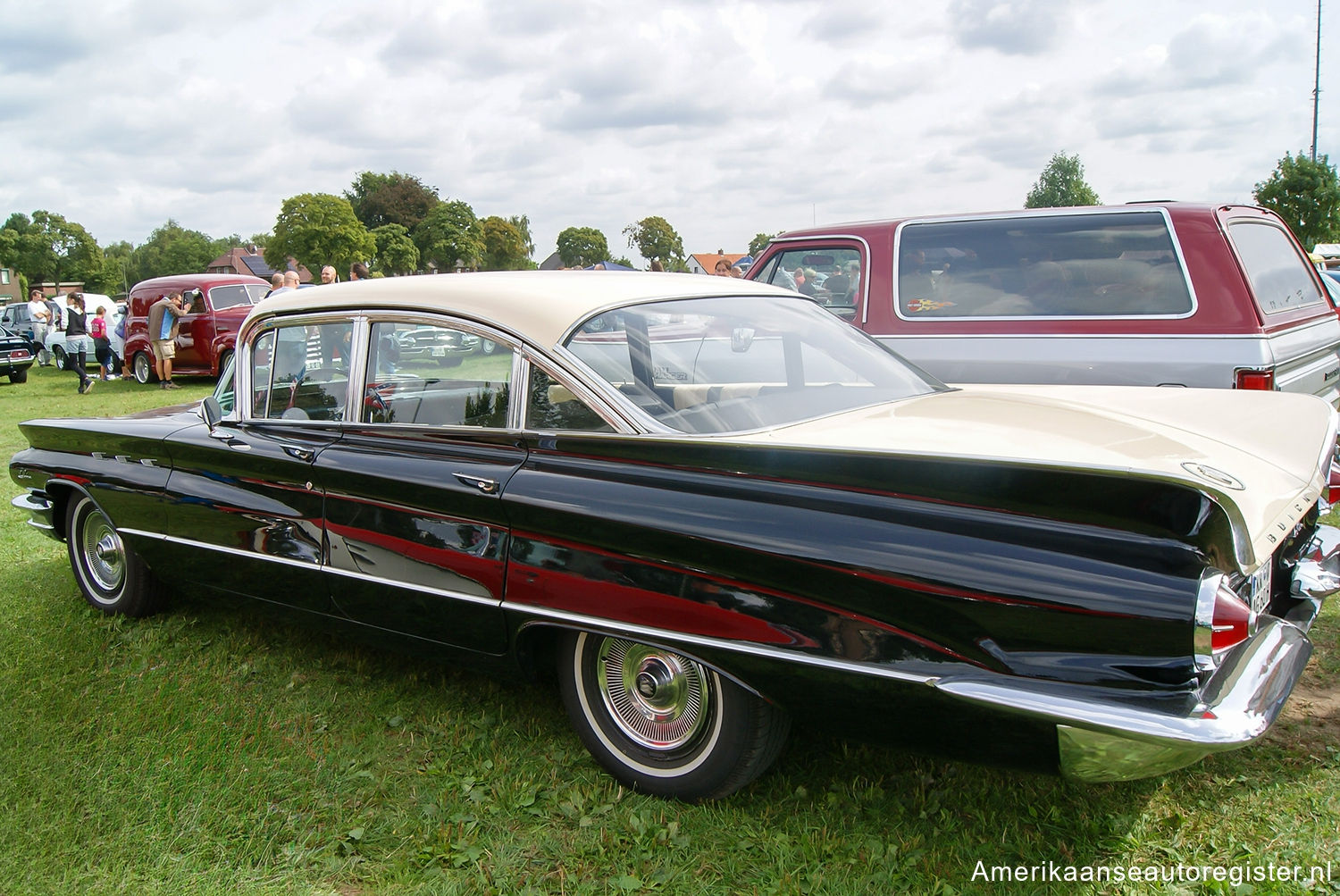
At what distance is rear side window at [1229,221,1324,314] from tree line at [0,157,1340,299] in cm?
3679

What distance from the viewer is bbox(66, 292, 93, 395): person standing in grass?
16078mm

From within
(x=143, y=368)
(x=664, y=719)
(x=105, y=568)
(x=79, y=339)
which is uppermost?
(x=79, y=339)

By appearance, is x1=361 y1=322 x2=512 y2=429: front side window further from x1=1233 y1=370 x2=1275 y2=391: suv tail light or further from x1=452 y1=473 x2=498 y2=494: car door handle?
x1=1233 y1=370 x2=1275 y2=391: suv tail light

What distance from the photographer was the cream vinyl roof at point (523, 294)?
2938mm

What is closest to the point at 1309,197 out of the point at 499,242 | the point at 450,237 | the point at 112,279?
the point at 450,237

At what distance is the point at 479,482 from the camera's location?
2.86 metres

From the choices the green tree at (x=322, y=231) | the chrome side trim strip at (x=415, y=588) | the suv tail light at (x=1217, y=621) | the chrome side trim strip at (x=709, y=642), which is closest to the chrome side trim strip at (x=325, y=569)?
the chrome side trim strip at (x=415, y=588)

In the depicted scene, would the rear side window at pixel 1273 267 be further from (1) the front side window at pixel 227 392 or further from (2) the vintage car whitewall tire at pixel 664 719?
(1) the front side window at pixel 227 392

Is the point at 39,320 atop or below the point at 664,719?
atop

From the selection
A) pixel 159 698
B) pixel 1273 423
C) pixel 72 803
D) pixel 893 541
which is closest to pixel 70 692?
pixel 159 698

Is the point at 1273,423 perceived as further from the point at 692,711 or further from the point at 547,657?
the point at 547,657

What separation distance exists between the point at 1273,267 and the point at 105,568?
6407mm

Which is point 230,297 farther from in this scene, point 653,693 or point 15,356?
point 653,693

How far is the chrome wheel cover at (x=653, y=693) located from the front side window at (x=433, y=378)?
2.68 ft
